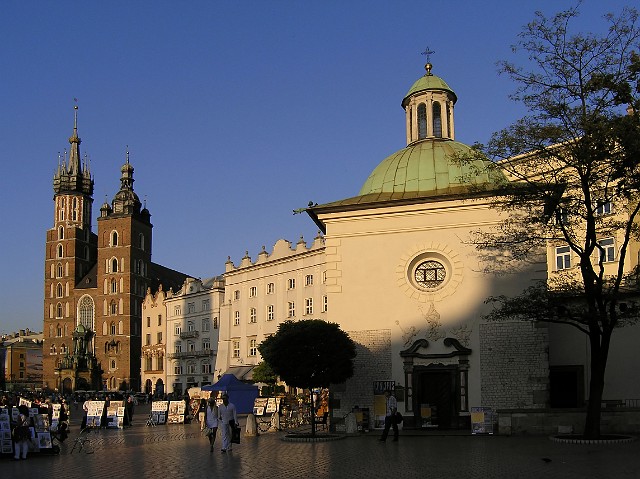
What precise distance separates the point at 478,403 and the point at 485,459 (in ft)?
28.0

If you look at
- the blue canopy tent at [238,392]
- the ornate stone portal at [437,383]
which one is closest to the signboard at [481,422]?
the ornate stone portal at [437,383]

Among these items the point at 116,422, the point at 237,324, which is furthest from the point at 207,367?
the point at 116,422

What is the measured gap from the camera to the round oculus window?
27.6 m

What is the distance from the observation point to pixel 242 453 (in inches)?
810

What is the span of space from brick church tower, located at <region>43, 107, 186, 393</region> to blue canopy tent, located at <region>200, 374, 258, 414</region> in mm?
68440

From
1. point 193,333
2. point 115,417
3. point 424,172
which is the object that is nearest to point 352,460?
point 424,172

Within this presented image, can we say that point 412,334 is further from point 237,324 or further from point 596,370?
point 237,324

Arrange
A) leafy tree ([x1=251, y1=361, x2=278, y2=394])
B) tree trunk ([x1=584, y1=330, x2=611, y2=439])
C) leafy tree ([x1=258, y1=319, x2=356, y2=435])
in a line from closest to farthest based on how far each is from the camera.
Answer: tree trunk ([x1=584, y1=330, x2=611, y2=439])
leafy tree ([x1=258, y1=319, x2=356, y2=435])
leafy tree ([x1=251, y1=361, x2=278, y2=394])

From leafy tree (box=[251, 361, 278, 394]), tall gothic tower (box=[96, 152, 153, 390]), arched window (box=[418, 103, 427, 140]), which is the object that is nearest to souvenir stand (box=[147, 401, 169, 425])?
leafy tree (box=[251, 361, 278, 394])

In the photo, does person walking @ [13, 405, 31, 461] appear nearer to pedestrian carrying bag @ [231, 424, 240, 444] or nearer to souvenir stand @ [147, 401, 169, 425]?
pedestrian carrying bag @ [231, 424, 240, 444]

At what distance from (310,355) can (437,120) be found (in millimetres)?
12534

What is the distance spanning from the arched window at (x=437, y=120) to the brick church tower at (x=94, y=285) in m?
81.8

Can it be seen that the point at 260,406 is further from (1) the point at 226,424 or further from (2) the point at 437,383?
(1) the point at 226,424

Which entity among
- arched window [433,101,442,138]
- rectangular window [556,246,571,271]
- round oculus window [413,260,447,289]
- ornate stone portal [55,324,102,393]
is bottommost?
ornate stone portal [55,324,102,393]
